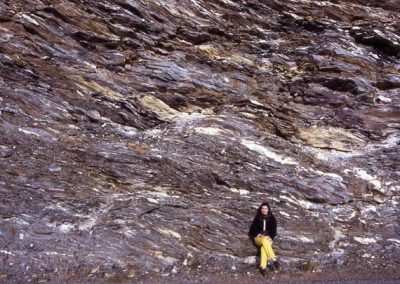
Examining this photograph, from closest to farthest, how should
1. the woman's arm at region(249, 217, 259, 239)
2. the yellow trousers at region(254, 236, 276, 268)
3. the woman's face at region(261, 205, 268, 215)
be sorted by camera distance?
the yellow trousers at region(254, 236, 276, 268), the woman's face at region(261, 205, 268, 215), the woman's arm at region(249, 217, 259, 239)

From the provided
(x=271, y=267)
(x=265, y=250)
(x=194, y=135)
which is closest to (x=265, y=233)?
(x=265, y=250)

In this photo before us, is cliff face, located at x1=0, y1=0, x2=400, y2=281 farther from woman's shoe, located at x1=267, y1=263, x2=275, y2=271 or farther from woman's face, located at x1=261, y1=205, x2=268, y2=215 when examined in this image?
woman's face, located at x1=261, y1=205, x2=268, y2=215

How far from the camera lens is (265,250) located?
32.1ft

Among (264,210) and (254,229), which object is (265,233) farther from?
(264,210)

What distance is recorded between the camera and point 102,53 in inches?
485

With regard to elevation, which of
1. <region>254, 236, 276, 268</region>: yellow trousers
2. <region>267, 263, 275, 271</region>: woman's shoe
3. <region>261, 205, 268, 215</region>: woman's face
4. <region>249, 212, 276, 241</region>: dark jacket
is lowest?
<region>267, 263, 275, 271</region>: woman's shoe

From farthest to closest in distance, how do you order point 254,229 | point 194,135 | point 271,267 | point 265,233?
point 194,135 < point 254,229 < point 265,233 < point 271,267

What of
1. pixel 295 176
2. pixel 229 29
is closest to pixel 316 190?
pixel 295 176

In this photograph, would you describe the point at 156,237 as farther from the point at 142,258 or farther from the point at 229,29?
the point at 229,29

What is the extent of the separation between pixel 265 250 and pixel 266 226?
0.54 m

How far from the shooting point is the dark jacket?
1005 centimetres

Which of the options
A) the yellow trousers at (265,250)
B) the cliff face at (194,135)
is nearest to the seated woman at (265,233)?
the yellow trousers at (265,250)

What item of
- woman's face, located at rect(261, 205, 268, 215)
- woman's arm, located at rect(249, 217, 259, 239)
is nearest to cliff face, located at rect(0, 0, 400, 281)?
woman's arm, located at rect(249, 217, 259, 239)

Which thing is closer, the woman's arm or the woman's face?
the woman's face
